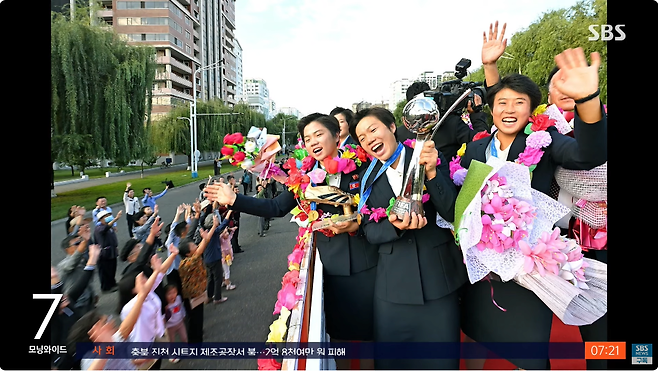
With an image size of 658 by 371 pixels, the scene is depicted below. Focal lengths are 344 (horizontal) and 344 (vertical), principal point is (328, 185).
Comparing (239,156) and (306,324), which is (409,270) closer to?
(306,324)

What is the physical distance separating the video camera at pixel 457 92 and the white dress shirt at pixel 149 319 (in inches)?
101

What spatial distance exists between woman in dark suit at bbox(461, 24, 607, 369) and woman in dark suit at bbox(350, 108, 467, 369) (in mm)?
131

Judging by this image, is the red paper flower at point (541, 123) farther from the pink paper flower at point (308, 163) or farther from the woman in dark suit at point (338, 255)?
the pink paper flower at point (308, 163)

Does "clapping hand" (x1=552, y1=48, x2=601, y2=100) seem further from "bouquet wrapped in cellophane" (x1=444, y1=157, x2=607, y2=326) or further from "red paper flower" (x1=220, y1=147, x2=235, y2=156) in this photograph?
"red paper flower" (x1=220, y1=147, x2=235, y2=156)

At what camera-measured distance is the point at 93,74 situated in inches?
497

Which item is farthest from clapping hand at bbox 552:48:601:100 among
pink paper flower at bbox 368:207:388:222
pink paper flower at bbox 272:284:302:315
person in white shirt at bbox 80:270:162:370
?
person in white shirt at bbox 80:270:162:370

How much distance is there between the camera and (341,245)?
2240mm

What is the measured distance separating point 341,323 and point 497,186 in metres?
1.36

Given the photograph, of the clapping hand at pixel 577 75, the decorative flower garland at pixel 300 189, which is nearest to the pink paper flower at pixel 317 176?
the decorative flower garland at pixel 300 189

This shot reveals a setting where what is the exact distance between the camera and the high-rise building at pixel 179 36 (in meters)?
41.4
